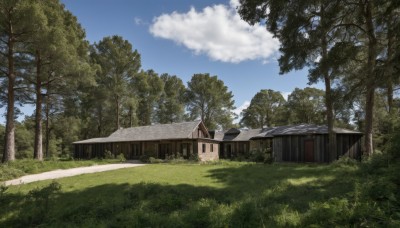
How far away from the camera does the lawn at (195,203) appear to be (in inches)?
273

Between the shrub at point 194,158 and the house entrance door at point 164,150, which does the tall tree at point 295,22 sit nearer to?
the shrub at point 194,158

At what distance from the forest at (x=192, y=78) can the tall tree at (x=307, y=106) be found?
0.54ft

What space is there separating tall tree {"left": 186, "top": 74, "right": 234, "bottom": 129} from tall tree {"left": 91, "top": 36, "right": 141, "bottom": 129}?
1455 cm

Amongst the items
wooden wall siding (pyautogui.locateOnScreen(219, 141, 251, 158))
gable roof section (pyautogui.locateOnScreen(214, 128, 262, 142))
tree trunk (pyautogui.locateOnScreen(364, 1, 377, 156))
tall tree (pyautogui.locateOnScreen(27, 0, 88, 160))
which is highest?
tall tree (pyautogui.locateOnScreen(27, 0, 88, 160))

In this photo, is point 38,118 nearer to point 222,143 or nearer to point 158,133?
point 158,133

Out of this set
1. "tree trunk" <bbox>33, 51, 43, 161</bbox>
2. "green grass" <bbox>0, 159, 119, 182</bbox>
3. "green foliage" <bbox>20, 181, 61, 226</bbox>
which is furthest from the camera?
"tree trunk" <bbox>33, 51, 43, 161</bbox>

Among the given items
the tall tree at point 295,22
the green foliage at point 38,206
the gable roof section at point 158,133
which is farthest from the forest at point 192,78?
the green foliage at point 38,206

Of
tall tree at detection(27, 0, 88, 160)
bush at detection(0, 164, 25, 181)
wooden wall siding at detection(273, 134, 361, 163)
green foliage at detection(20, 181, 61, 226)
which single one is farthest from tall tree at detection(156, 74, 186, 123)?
green foliage at detection(20, 181, 61, 226)

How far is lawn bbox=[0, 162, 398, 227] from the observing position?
6.93 m

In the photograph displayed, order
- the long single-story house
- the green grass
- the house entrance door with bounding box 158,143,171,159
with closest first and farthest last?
the green grass, the long single-story house, the house entrance door with bounding box 158,143,171,159

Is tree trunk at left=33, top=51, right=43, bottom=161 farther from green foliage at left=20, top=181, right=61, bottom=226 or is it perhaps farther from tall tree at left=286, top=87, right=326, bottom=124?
tall tree at left=286, top=87, right=326, bottom=124

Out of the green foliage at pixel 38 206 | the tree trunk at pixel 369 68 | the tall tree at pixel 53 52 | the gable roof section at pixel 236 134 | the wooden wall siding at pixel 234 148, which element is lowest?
the wooden wall siding at pixel 234 148

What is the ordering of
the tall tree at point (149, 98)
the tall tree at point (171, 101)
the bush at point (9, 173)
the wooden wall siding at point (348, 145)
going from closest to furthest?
1. the bush at point (9, 173)
2. the wooden wall siding at point (348, 145)
3. the tall tree at point (149, 98)
4. the tall tree at point (171, 101)

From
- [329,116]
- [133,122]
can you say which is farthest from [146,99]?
[329,116]
